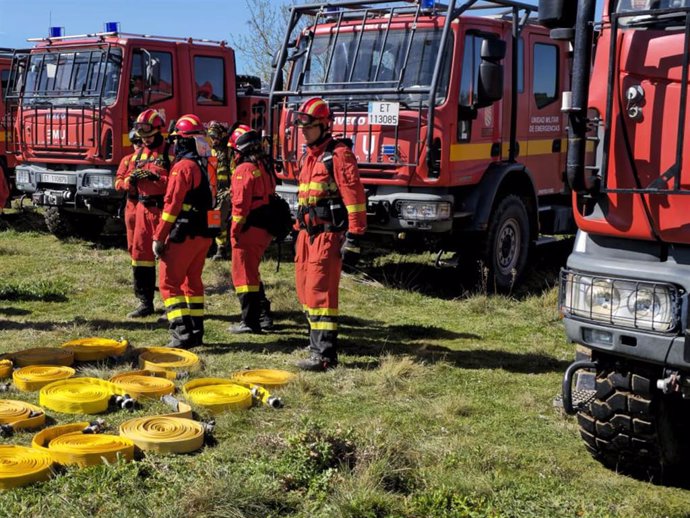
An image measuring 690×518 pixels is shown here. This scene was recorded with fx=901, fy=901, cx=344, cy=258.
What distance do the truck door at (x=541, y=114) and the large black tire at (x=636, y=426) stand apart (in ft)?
18.2

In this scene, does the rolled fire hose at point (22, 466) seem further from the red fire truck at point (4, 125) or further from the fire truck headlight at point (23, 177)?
the red fire truck at point (4, 125)

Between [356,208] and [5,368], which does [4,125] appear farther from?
[356,208]

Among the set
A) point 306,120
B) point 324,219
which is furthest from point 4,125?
point 324,219

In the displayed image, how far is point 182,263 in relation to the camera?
6.90 m

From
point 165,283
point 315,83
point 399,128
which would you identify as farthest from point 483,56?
point 165,283

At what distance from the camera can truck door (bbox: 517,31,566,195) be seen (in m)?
9.51

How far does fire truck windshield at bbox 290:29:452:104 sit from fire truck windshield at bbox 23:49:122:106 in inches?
113

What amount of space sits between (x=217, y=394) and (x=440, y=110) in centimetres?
395

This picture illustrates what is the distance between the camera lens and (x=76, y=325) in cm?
762

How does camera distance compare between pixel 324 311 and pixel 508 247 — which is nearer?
pixel 324 311

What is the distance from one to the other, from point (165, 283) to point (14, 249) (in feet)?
18.9

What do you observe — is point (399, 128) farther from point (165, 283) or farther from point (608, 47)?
point (608, 47)

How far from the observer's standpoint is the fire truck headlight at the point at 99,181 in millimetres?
11039

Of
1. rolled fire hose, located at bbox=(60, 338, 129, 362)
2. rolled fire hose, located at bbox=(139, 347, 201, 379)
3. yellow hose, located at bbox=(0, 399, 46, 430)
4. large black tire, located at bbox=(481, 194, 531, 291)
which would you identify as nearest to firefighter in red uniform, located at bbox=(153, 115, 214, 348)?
rolled fire hose, located at bbox=(139, 347, 201, 379)
